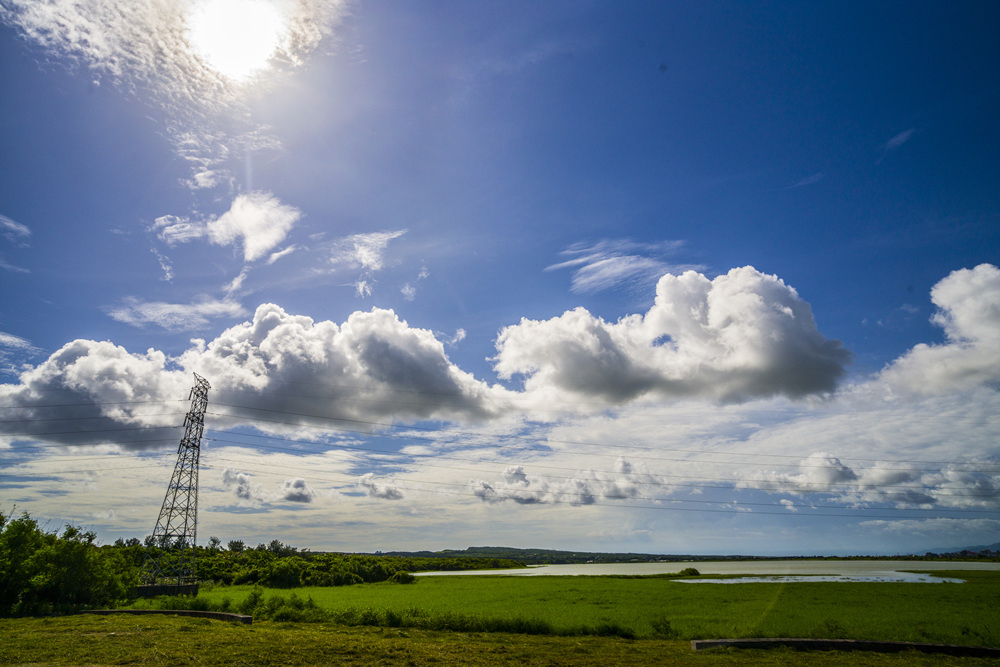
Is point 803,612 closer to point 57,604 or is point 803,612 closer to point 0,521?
point 57,604

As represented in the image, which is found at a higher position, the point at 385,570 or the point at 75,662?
the point at 75,662

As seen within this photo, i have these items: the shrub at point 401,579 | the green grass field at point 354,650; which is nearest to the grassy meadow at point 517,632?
the green grass field at point 354,650

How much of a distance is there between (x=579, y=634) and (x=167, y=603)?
3624 cm

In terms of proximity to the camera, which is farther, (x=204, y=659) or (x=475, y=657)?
(x=475, y=657)

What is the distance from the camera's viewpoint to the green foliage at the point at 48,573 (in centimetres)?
3941

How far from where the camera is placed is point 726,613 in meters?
41.2

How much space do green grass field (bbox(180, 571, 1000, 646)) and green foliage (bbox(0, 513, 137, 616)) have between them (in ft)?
29.0

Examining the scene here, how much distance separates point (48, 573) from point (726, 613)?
5656 centimetres

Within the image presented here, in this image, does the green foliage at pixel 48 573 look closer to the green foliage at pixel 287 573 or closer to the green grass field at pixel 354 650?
the green grass field at pixel 354 650

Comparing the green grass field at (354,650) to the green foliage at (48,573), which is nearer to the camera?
the green grass field at (354,650)

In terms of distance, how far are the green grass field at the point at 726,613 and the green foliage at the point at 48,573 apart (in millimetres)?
8834

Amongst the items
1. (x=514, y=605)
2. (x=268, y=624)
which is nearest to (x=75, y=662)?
(x=268, y=624)

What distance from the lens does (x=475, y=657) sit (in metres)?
24.9

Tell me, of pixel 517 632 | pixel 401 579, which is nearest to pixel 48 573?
pixel 517 632
